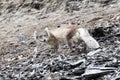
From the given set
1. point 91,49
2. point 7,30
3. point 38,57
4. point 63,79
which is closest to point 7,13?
point 7,30

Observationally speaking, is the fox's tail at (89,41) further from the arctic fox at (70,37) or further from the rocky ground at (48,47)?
the rocky ground at (48,47)

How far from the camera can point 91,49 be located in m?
9.44

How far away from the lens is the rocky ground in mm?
8195

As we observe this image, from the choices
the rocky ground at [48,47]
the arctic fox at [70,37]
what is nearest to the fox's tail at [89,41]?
the arctic fox at [70,37]

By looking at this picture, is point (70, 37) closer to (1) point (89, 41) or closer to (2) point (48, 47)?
(1) point (89, 41)

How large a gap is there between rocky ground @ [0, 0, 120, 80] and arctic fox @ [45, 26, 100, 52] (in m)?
0.23

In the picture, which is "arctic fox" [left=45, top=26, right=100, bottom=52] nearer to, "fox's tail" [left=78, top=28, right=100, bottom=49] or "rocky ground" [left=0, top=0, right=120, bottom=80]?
"fox's tail" [left=78, top=28, right=100, bottom=49]

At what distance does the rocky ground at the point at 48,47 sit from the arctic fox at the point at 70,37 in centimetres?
23

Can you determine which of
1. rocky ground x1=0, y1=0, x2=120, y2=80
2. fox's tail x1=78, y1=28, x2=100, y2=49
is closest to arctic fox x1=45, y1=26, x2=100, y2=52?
fox's tail x1=78, y1=28, x2=100, y2=49

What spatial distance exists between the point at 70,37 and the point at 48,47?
73.6 inches

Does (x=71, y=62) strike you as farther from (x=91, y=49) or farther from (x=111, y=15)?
(x=111, y=15)

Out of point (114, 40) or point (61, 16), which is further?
point (61, 16)

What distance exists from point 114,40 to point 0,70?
2.89 meters

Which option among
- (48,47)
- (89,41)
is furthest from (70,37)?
(48,47)
